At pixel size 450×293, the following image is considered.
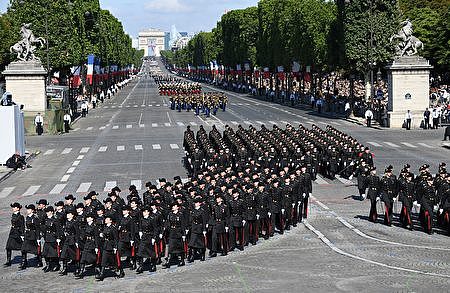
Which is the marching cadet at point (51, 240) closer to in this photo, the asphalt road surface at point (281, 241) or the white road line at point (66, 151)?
the asphalt road surface at point (281, 241)

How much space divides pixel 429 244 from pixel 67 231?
354 inches

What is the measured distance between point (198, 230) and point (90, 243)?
2553 millimetres

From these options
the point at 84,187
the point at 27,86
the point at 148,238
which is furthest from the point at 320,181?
the point at 27,86

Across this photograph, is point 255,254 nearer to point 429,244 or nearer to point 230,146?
point 429,244

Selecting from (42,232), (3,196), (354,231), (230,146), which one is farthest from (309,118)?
(42,232)

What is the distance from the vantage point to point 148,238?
65.9 ft

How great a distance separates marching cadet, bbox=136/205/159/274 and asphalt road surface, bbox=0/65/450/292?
371 mm

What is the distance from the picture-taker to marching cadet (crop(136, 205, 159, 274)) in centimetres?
2008

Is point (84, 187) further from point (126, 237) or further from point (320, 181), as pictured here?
point (126, 237)

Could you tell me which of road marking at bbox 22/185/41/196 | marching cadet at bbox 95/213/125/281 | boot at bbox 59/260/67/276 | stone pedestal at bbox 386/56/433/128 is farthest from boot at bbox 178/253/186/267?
stone pedestal at bbox 386/56/433/128

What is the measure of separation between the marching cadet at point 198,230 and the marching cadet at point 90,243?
2298 millimetres

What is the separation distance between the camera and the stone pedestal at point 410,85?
60156 mm

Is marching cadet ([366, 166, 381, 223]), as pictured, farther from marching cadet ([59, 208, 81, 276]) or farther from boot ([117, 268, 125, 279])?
marching cadet ([59, 208, 81, 276])

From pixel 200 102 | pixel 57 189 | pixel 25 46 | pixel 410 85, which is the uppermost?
pixel 25 46
